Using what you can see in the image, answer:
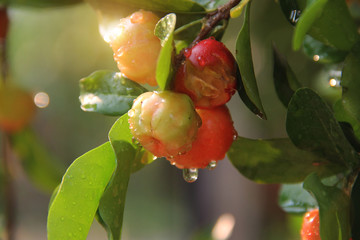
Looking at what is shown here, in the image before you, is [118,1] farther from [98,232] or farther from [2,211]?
[98,232]

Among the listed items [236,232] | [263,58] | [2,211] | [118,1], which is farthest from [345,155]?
[236,232]

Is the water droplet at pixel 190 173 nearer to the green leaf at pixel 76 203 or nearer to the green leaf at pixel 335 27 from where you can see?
the green leaf at pixel 76 203

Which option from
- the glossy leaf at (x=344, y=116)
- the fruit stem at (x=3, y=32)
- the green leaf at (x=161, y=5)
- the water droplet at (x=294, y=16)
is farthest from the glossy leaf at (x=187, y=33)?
the fruit stem at (x=3, y=32)

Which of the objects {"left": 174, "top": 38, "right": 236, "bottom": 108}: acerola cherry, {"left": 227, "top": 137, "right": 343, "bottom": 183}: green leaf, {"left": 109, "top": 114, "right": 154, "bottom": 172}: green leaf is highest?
{"left": 174, "top": 38, "right": 236, "bottom": 108}: acerola cherry

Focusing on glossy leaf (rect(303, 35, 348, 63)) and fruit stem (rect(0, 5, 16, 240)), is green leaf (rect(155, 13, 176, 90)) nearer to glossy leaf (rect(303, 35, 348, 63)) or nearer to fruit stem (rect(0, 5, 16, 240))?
glossy leaf (rect(303, 35, 348, 63))

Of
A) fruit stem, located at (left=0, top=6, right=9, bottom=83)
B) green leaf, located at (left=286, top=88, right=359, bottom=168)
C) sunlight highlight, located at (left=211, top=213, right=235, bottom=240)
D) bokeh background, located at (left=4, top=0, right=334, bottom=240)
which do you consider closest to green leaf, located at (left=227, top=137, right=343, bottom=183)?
green leaf, located at (left=286, top=88, right=359, bottom=168)
